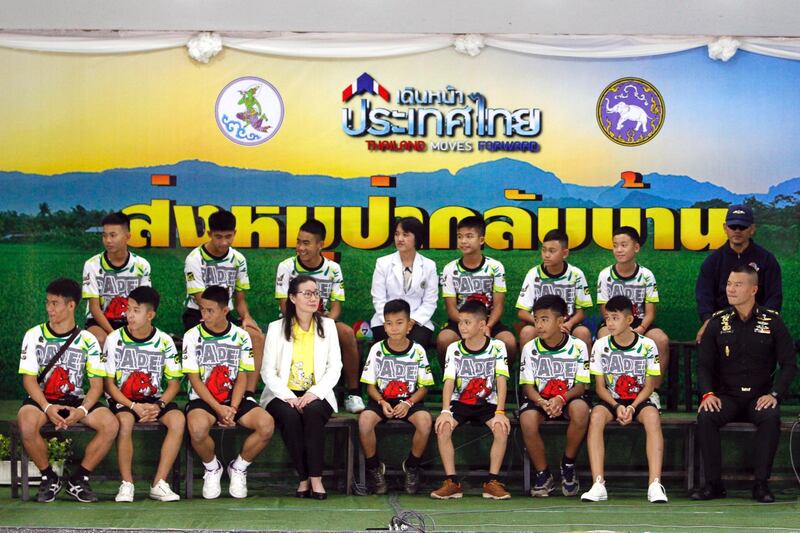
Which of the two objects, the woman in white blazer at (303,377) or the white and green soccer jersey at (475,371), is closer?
the woman in white blazer at (303,377)

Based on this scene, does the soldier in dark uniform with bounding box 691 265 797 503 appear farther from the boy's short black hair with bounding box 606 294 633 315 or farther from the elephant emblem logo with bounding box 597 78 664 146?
the elephant emblem logo with bounding box 597 78 664 146

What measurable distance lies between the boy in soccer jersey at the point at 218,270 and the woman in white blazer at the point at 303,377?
2.01 ft

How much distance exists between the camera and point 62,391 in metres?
6.83

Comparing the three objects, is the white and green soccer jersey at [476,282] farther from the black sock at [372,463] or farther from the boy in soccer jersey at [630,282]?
the black sock at [372,463]

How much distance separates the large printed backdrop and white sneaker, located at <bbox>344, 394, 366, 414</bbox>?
3.02ft

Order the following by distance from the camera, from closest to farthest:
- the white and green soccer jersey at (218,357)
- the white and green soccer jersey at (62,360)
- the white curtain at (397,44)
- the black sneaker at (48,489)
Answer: the black sneaker at (48,489) < the white and green soccer jersey at (62,360) < the white and green soccer jersey at (218,357) < the white curtain at (397,44)

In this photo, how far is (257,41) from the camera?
811 centimetres

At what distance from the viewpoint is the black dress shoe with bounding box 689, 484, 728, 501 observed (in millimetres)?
6777

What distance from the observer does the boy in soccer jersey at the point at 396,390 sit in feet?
22.7

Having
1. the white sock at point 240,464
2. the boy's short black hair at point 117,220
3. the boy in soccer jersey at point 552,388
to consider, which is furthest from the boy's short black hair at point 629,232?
the boy's short black hair at point 117,220

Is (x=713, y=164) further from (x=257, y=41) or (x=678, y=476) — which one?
(x=257, y=41)

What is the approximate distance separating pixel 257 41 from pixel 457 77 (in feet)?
4.32

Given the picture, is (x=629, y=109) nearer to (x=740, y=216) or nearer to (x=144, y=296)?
(x=740, y=216)

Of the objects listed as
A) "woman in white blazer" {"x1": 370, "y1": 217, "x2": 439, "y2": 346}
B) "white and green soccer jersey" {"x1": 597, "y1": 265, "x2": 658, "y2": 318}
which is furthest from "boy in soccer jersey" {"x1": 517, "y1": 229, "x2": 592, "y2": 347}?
"woman in white blazer" {"x1": 370, "y1": 217, "x2": 439, "y2": 346}
